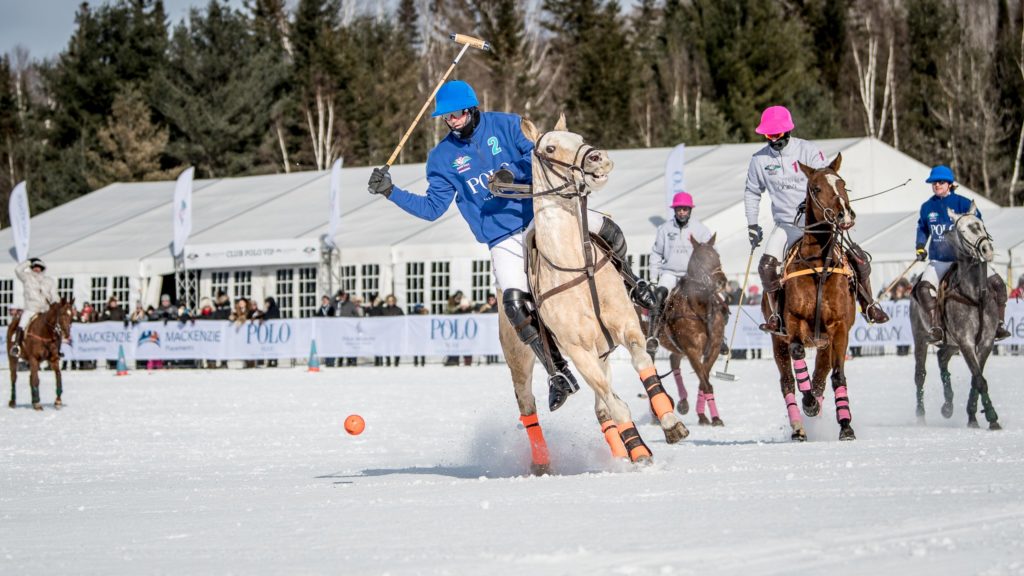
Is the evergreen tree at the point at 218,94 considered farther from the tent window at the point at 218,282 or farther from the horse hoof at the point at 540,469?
the horse hoof at the point at 540,469

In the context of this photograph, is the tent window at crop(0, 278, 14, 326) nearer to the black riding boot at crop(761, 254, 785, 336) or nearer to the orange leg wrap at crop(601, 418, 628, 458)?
the black riding boot at crop(761, 254, 785, 336)

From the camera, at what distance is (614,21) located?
6594 cm

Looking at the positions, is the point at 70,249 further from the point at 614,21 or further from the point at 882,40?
the point at 882,40

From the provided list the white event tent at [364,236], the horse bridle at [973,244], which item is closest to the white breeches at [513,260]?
the horse bridle at [973,244]

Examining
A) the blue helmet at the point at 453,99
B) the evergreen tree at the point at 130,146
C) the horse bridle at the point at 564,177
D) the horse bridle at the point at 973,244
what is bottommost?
the horse bridle at the point at 973,244

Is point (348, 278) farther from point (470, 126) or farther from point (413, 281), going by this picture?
point (470, 126)

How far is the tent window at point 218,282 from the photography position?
1628 inches

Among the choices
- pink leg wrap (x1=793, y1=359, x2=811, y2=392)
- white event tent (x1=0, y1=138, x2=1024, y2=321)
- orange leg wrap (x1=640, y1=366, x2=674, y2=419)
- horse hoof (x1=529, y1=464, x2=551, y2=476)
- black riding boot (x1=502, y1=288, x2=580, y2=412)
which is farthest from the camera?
white event tent (x1=0, y1=138, x2=1024, y2=321)

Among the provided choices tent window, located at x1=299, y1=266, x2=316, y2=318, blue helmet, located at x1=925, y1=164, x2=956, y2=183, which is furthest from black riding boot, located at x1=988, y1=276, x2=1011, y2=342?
tent window, located at x1=299, y1=266, x2=316, y2=318

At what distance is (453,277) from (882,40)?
1542 inches

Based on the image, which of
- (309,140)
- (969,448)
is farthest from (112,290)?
(969,448)

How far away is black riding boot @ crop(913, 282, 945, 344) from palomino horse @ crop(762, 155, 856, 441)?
313 cm

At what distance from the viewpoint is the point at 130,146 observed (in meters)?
66.8

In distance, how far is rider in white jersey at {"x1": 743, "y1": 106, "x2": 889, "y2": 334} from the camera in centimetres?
1254
